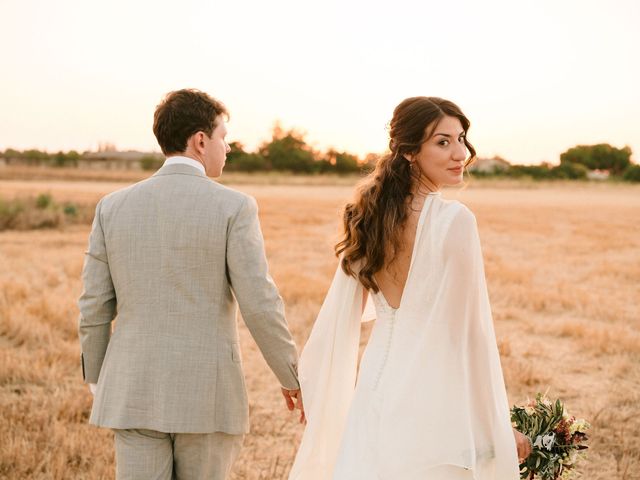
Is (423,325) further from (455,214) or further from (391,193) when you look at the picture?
Answer: (391,193)

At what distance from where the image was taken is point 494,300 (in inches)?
471

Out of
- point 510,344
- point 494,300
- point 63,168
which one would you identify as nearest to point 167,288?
point 510,344

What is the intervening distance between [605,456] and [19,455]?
4.42 m

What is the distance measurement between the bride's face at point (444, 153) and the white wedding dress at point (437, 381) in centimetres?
15

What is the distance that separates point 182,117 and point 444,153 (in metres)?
1.11

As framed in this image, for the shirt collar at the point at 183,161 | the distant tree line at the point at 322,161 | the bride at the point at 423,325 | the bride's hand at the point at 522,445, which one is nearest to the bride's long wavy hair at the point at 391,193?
the bride at the point at 423,325

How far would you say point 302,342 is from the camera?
888cm

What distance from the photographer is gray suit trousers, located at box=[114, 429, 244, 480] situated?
2818 mm

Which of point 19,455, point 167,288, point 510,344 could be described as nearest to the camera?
point 167,288

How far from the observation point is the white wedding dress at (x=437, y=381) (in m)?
2.73

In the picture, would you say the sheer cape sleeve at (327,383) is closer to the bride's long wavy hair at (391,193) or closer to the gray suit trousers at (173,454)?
the bride's long wavy hair at (391,193)

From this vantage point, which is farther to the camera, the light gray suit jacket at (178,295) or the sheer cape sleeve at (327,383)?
the sheer cape sleeve at (327,383)

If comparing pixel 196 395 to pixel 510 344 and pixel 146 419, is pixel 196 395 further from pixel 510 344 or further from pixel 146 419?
pixel 510 344

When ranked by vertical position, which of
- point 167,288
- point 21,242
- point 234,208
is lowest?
point 21,242
